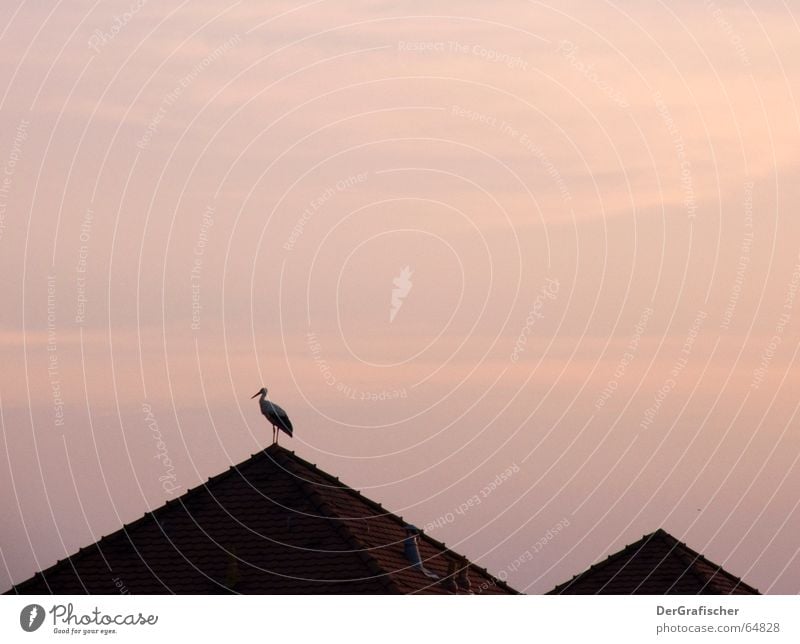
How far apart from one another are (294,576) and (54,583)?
231 inches

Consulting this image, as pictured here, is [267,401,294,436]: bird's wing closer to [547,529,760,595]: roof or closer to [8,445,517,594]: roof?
[8,445,517,594]: roof

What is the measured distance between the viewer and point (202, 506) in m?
47.2

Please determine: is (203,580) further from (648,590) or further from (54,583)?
(648,590)

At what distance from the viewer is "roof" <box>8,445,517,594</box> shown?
144 ft
